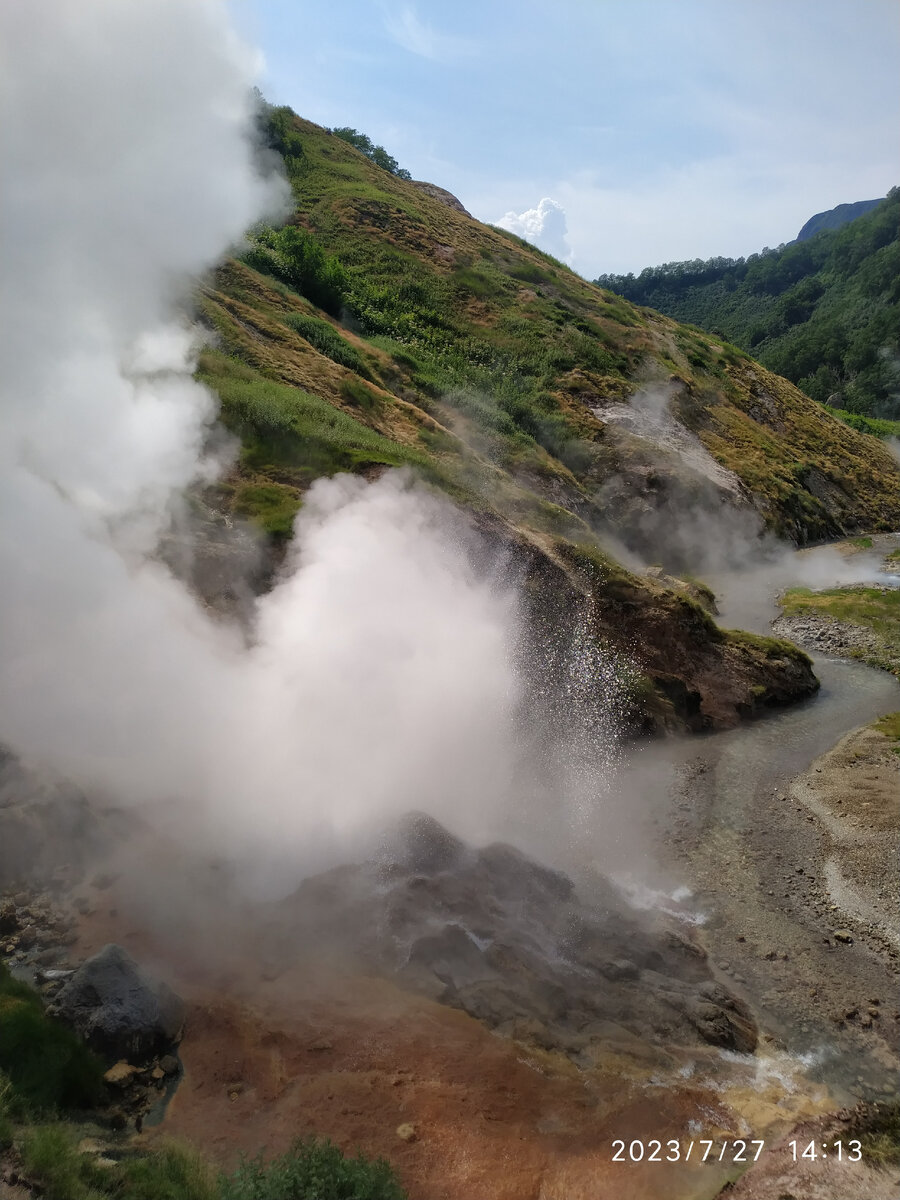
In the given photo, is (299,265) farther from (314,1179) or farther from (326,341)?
(314,1179)

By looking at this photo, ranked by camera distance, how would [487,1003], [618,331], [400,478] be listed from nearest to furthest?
1. [487,1003]
2. [400,478]
3. [618,331]

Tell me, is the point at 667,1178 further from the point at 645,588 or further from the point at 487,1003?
the point at 645,588

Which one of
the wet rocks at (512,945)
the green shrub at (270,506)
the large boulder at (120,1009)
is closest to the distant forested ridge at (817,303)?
the green shrub at (270,506)

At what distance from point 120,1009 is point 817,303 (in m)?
115

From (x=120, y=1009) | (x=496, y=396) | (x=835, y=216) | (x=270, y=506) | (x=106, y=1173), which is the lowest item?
(x=106, y=1173)

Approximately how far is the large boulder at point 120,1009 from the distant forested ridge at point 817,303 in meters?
80.4

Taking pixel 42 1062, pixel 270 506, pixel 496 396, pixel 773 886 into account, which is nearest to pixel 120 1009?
pixel 42 1062

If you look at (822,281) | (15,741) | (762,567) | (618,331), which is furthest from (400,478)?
(822,281)

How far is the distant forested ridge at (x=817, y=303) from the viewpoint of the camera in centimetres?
7809

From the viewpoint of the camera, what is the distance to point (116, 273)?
41.4 feet

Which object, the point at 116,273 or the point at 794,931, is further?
the point at 116,273

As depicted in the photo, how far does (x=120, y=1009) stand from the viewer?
23.7 feet

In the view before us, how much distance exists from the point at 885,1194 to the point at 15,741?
35.1 feet

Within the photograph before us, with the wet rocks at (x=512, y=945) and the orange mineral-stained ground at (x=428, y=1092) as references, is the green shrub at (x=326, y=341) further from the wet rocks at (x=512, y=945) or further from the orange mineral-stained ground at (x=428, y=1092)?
the orange mineral-stained ground at (x=428, y=1092)
